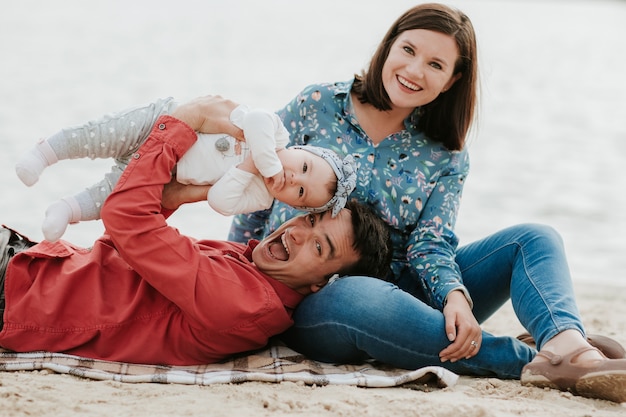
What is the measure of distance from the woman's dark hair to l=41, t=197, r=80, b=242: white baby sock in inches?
55.6

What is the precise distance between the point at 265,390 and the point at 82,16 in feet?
62.5

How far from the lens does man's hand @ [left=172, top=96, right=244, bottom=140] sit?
2.95m

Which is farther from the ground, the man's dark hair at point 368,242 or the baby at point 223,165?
the baby at point 223,165

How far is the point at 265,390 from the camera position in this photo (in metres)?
2.75

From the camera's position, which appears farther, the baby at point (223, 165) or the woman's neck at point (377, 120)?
the woman's neck at point (377, 120)

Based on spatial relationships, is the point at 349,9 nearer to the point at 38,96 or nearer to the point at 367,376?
the point at 38,96

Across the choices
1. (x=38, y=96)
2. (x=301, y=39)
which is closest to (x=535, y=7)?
(x=301, y=39)

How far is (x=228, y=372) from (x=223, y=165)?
750 mm

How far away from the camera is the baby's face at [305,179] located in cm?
293

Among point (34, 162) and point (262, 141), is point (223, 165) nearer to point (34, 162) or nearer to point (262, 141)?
point (262, 141)

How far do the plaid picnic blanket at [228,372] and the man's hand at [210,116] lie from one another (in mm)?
856

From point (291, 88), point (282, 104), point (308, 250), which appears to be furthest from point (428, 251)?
point (291, 88)

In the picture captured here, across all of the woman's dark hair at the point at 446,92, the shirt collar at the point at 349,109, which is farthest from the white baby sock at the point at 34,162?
the woman's dark hair at the point at 446,92

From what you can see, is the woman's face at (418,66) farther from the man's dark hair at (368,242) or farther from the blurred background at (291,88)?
the man's dark hair at (368,242)
